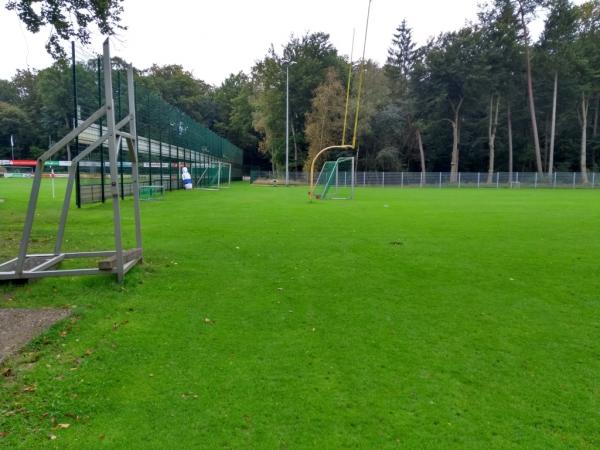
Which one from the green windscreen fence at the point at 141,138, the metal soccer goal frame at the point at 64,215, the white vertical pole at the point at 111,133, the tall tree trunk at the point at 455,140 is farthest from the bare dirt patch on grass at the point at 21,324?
the tall tree trunk at the point at 455,140

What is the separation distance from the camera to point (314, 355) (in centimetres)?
361

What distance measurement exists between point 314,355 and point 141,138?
18751mm

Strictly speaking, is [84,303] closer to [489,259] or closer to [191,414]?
[191,414]

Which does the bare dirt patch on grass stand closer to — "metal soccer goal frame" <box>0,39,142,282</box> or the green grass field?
the green grass field

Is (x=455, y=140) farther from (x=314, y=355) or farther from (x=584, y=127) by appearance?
(x=314, y=355)

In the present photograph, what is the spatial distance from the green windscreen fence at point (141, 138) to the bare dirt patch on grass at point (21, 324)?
5.74m

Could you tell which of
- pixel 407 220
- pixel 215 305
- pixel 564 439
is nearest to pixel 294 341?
pixel 215 305

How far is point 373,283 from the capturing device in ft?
18.7

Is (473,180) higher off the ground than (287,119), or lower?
lower

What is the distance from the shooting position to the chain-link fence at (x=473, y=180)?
44.7 m

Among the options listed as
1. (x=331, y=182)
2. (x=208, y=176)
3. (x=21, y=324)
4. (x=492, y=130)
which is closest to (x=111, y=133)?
(x=21, y=324)

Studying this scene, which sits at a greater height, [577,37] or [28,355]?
[577,37]

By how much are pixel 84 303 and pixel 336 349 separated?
266 centimetres

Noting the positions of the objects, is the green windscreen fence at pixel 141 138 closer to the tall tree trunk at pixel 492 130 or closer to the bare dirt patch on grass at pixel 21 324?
the bare dirt patch on grass at pixel 21 324
